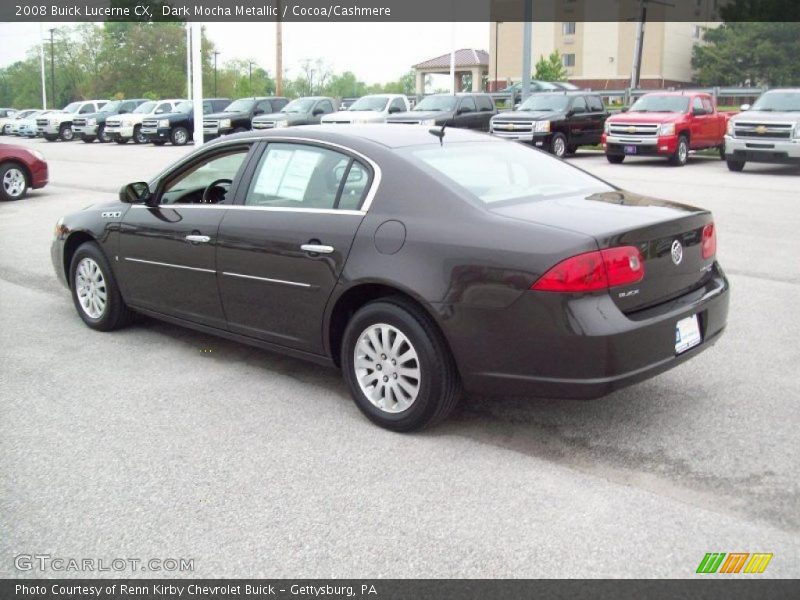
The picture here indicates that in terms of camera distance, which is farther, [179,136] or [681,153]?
[179,136]

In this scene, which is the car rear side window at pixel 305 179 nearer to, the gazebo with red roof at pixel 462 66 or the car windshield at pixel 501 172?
the car windshield at pixel 501 172

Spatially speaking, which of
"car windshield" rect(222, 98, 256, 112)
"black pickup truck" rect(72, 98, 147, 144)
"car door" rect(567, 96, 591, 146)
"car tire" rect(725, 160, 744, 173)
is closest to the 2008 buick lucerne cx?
"car tire" rect(725, 160, 744, 173)

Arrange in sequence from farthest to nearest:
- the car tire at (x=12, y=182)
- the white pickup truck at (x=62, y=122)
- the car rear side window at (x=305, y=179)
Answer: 1. the white pickup truck at (x=62, y=122)
2. the car tire at (x=12, y=182)
3. the car rear side window at (x=305, y=179)

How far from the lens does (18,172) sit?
1662 centimetres

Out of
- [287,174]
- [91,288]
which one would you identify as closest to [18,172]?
[91,288]

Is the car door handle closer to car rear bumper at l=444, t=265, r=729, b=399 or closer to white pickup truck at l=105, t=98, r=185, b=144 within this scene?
car rear bumper at l=444, t=265, r=729, b=399

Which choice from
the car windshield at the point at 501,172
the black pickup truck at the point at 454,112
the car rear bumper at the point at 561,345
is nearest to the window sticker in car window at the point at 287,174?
the car windshield at the point at 501,172

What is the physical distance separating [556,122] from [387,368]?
20.5 meters

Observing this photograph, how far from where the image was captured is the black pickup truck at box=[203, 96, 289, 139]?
32.7 metres

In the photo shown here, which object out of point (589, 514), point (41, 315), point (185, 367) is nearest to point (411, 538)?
point (589, 514)

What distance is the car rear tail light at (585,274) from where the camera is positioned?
405cm

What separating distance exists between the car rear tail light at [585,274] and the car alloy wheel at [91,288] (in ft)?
12.6

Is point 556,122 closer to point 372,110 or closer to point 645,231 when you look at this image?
point 372,110

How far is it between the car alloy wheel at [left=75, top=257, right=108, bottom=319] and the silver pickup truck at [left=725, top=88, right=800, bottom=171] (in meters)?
17.0
